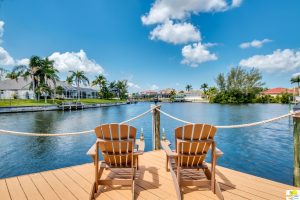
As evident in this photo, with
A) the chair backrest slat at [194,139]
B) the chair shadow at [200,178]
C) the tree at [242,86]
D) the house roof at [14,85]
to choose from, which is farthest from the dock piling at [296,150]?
the tree at [242,86]

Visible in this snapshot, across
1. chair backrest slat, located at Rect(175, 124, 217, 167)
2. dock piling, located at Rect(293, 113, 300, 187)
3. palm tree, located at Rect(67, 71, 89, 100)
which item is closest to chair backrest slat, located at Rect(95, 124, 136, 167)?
chair backrest slat, located at Rect(175, 124, 217, 167)

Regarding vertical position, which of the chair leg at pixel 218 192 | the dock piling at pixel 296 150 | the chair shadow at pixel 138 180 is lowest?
the chair shadow at pixel 138 180

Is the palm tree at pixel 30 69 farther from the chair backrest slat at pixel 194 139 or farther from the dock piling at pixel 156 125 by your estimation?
the chair backrest slat at pixel 194 139

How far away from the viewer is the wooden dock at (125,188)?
2.60 m

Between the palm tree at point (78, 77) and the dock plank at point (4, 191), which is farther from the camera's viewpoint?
Result: the palm tree at point (78, 77)

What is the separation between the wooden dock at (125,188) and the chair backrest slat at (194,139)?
2.03 feet

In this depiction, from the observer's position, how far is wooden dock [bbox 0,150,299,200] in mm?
2600

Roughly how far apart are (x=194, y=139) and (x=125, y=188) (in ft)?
4.36

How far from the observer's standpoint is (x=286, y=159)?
9.31m

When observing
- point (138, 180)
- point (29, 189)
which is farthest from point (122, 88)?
point (29, 189)

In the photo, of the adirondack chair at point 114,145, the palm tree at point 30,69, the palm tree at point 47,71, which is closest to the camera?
the adirondack chair at point 114,145

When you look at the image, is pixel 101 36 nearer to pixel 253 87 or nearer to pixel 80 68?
pixel 80 68

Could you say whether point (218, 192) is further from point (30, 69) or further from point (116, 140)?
point (30, 69)

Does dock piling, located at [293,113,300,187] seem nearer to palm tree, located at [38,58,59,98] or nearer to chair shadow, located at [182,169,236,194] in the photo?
chair shadow, located at [182,169,236,194]
